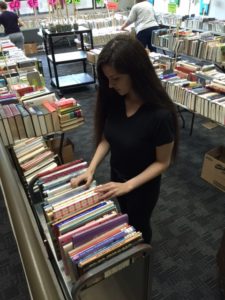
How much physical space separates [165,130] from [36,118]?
1385 millimetres

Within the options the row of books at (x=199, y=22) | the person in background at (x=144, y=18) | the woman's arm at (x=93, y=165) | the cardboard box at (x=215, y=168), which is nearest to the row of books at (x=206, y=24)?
the row of books at (x=199, y=22)

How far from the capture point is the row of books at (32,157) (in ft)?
6.49

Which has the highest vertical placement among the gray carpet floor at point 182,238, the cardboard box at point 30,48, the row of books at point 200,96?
the row of books at point 200,96

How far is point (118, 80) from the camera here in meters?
1.20

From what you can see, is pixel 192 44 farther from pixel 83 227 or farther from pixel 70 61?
pixel 83 227

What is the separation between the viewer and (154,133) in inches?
48.3

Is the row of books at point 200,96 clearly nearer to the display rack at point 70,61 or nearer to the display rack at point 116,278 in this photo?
the display rack at point 116,278

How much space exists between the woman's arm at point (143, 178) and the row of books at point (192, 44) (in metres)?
3.33

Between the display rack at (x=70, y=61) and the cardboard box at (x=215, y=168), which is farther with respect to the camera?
the display rack at (x=70, y=61)

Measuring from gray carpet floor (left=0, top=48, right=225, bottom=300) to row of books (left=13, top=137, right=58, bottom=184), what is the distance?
0.65 metres

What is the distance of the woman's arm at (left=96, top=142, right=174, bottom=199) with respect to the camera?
120cm

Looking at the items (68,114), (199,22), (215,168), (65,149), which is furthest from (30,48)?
(215,168)

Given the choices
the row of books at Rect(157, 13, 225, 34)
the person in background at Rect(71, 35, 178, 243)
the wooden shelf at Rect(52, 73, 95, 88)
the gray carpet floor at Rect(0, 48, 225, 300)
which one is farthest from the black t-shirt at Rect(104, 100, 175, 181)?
the row of books at Rect(157, 13, 225, 34)

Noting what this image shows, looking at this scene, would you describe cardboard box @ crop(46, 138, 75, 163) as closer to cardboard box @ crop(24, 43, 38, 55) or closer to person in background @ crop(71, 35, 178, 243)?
person in background @ crop(71, 35, 178, 243)
